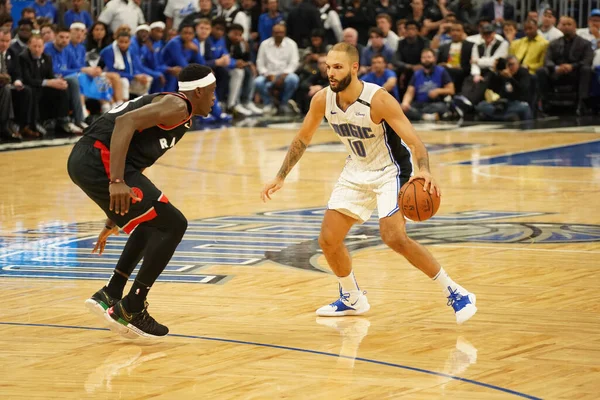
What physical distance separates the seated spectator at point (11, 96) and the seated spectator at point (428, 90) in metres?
6.60

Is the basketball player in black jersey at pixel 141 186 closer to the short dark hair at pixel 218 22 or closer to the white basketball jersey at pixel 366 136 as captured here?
the white basketball jersey at pixel 366 136

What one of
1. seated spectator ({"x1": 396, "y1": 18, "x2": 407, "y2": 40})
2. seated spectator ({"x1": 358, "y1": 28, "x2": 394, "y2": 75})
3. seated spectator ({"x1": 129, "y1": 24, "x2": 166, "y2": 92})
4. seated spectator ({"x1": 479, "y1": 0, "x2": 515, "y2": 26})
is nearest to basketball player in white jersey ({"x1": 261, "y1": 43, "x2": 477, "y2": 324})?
seated spectator ({"x1": 129, "y1": 24, "x2": 166, "y2": 92})

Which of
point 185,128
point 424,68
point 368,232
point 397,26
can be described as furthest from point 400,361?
point 397,26

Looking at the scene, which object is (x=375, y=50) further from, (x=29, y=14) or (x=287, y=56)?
(x=29, y=14)

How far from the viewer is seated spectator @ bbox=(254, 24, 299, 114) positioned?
74.9 feet

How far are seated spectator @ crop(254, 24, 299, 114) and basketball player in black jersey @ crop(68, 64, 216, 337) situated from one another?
16375 millimetres

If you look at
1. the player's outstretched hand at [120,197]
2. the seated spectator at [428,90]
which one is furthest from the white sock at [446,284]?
the seated spectator at [428,90]

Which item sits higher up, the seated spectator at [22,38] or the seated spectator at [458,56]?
the seated spectator at [22,38]

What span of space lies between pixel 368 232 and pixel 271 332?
3.76m

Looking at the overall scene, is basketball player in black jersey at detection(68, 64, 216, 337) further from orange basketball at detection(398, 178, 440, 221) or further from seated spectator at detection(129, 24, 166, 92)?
seated spectator at detection(129, 24, 166, 92)

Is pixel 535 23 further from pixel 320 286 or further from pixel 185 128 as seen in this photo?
pixel 185 128

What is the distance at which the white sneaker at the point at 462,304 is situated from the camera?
6.73 meters

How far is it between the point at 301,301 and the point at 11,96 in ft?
36.7

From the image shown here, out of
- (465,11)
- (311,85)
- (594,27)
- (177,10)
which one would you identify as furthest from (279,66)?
(594,27)
